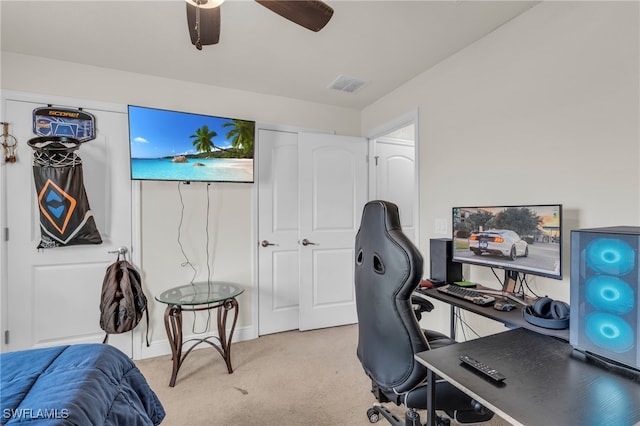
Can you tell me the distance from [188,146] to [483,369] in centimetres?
256

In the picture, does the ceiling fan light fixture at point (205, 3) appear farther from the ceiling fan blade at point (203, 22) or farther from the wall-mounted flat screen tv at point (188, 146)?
the wall-mounted flat screen tv at point (188, 146)

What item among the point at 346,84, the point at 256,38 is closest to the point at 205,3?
the point at 256,38

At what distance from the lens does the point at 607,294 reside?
1.05 metres

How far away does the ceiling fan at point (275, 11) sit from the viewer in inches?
47.5

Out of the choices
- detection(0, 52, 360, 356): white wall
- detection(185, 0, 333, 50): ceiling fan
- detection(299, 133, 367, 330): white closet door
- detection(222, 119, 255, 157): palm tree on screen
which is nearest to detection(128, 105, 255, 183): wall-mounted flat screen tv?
detection(222, 119, 255, 157): palm tree on screen

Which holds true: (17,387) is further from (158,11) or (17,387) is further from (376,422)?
(158,11)

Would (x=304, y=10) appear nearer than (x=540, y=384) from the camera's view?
No

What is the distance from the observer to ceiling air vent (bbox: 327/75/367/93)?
268 centimetres

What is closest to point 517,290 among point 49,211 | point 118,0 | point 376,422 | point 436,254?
point 436,254

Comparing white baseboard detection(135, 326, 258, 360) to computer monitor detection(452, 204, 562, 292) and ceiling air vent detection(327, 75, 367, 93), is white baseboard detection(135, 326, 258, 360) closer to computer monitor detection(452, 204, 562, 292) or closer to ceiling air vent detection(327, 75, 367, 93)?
computer monitor detection(452, 204, 562, 292)

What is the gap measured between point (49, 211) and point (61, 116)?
2.51ft

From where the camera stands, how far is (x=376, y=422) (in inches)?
67.7

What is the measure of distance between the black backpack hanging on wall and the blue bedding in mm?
1123

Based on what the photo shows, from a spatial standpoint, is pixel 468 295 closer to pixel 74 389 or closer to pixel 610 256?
pixel 610 256
